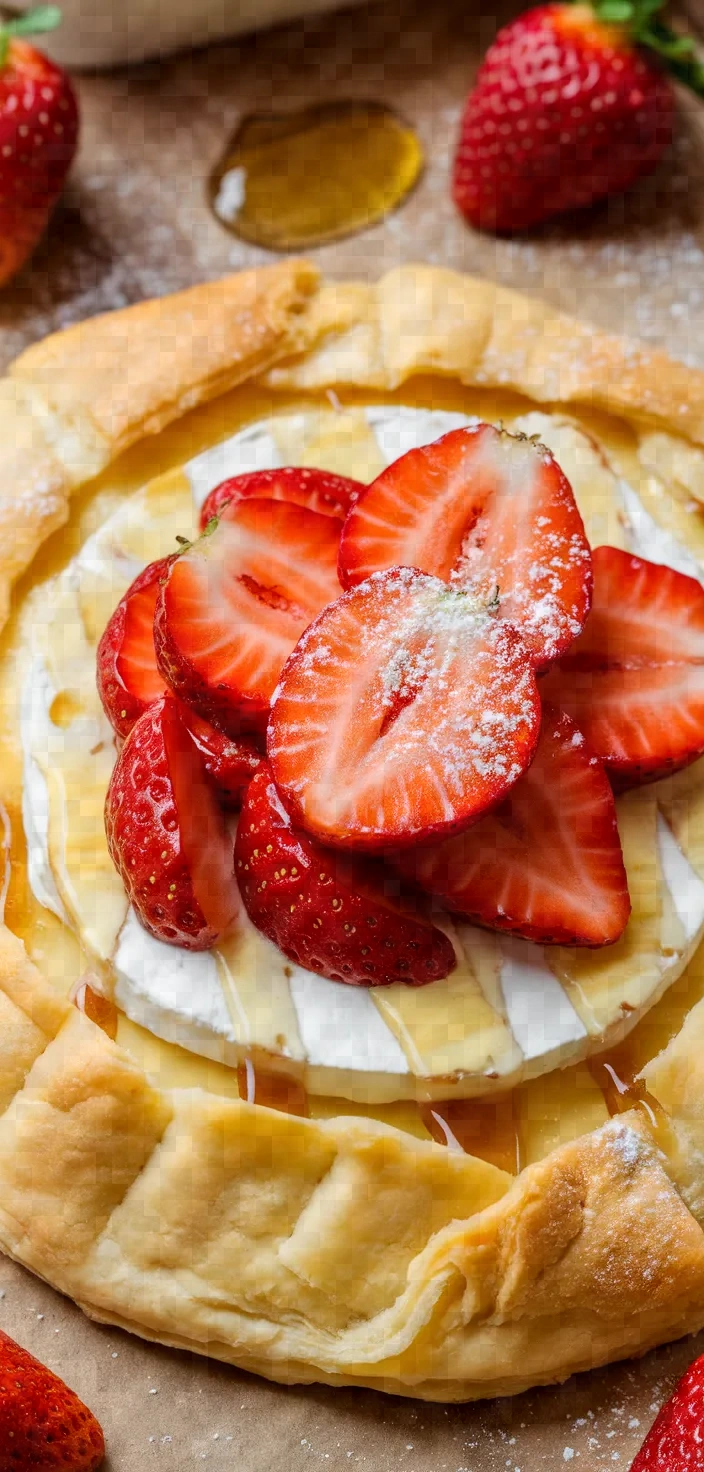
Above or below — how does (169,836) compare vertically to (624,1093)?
above

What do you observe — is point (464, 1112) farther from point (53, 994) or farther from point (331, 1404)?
point (53, 994)

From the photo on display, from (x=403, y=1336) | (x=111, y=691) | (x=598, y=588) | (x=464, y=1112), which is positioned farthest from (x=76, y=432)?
(x=403, y=1336)

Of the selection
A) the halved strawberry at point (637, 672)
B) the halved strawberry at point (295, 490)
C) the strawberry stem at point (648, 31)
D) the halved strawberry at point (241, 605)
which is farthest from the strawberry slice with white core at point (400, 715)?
the strawberry stem at point (648, 31)

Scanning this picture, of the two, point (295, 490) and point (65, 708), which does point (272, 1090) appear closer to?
point (65, 708)

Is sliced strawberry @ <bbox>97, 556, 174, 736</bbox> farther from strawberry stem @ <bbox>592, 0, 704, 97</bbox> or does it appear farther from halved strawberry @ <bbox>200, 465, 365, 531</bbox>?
strawberry stem @ <bbox>592, 0, 704, 97</bbox>

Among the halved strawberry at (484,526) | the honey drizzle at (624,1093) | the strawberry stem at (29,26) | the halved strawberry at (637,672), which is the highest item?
the strawberry stem at (29,26)

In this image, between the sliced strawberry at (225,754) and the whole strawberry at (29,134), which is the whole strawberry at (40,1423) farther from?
the whole strawberry at (29,134)

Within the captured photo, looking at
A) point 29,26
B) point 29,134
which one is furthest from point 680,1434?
point 29,26
